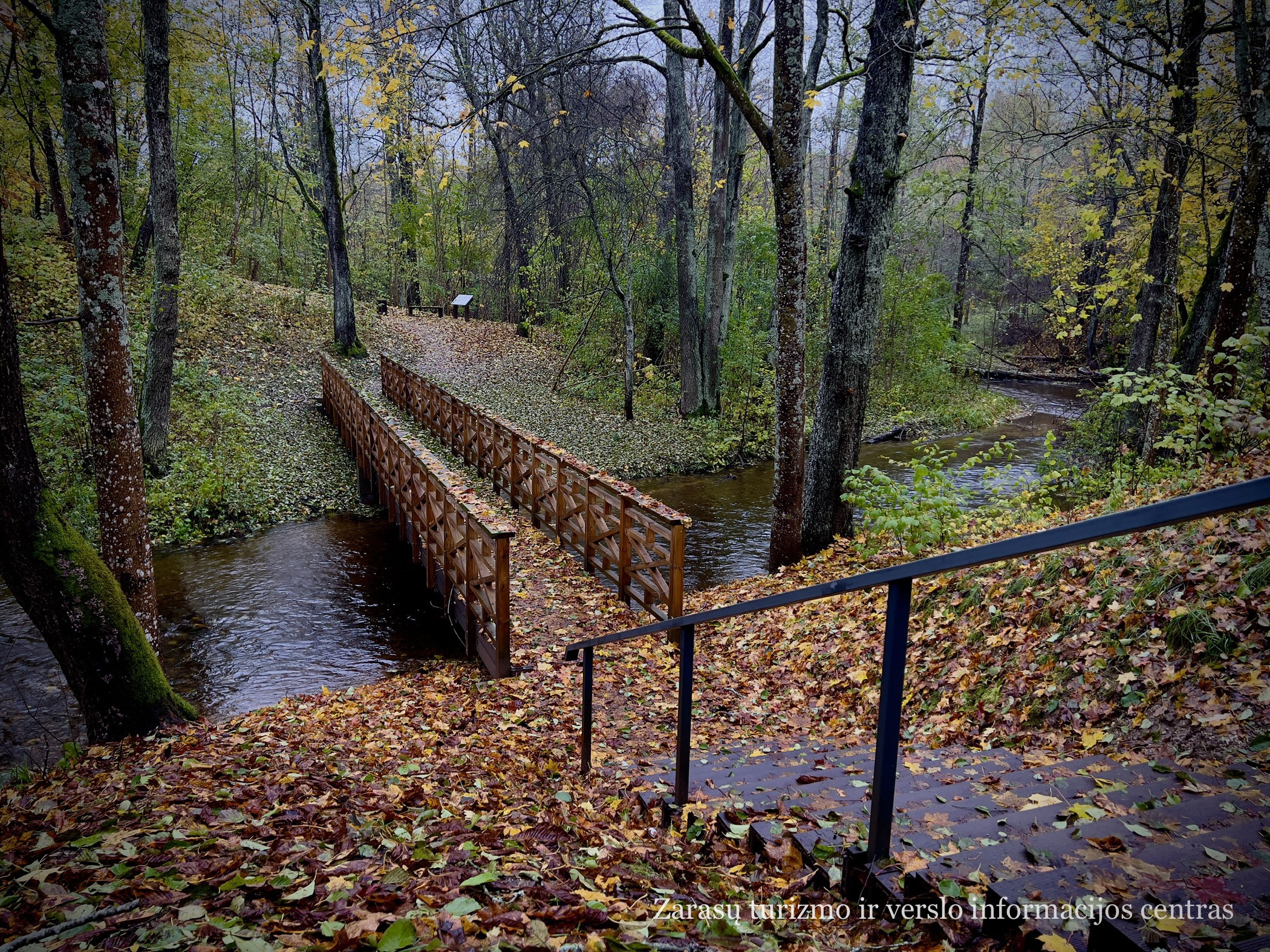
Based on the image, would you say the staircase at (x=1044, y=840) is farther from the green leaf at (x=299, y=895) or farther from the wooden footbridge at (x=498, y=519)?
the wooden footbridge at (x=498, y=519)

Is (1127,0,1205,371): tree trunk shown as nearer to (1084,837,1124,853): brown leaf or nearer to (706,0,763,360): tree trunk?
(1084,837,1124,853): brown leaf

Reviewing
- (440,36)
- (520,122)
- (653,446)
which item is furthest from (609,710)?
(520,122)

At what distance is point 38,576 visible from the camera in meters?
4.53

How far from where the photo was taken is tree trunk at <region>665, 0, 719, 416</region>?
16000 millimetres

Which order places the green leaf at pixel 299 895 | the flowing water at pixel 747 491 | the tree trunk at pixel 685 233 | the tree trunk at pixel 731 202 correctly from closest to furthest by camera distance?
the green leaf at pixel 299 895 → the flowing water at pixel 747 491 → the tree trunk at pixel 731 202 → the tree trunk at pixel 685 233

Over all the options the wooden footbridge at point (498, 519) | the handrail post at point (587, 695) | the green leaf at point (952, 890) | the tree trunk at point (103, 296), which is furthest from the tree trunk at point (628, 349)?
the green leaf at point (952, 890)

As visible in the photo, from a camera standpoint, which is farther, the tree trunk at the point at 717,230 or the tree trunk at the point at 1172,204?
the tree trunk at the point at 717,230

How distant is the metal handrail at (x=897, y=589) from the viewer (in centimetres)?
119

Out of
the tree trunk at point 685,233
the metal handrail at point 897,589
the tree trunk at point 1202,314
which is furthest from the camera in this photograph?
the tree trunk at point 685,233

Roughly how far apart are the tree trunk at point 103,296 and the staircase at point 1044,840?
523 centimetres

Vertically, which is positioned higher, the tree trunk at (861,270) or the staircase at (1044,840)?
the tree trunk at (861,270)

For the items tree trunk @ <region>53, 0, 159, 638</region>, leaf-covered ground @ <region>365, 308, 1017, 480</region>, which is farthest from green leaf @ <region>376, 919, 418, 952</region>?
leaf-covered ground @ <region>365, 308, 1017, 480</region>

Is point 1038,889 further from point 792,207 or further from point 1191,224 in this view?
point 1191,224

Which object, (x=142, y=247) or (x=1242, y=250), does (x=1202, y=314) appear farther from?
(x=142, y=247)
